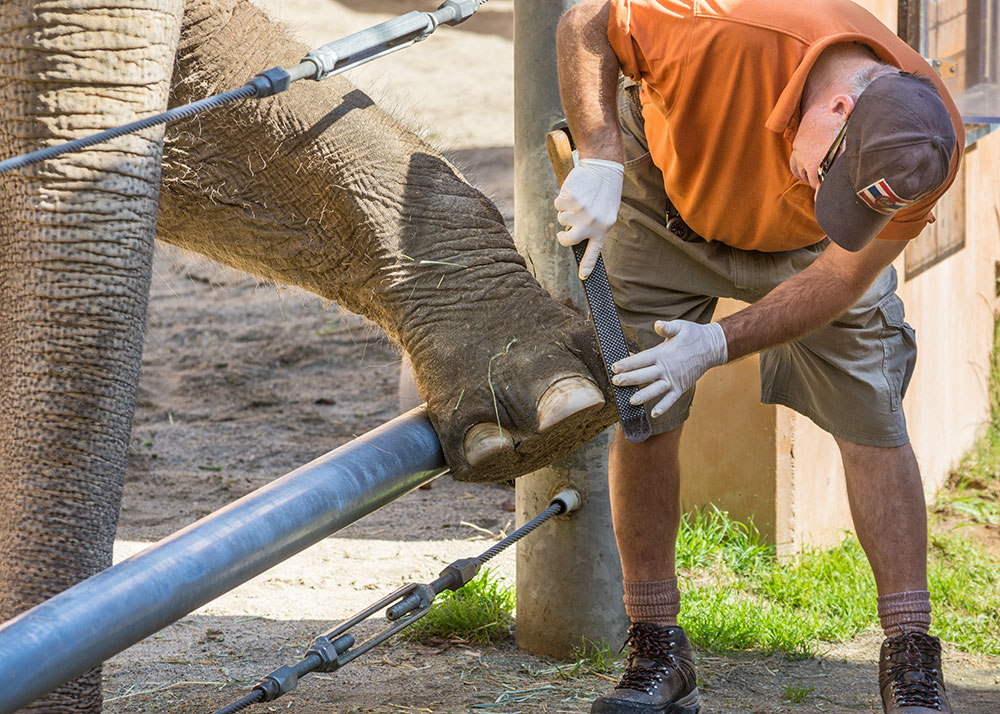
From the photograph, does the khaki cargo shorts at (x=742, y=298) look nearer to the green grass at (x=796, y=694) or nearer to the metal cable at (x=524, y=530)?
the metal cable at (x=524, y=530)

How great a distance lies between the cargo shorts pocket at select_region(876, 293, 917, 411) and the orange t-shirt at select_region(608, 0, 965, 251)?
33 centimetres

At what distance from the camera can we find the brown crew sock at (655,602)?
3.09 metres

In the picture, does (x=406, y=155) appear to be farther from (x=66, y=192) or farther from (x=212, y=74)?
(x=66, y=192)

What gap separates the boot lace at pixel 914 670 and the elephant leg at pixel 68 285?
1.77m

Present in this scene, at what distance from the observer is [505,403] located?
8.80 feet

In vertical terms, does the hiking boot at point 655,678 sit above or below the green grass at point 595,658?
above

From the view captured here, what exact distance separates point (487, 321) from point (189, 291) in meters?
5.40

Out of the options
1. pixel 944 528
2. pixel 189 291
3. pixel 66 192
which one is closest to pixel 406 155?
pixel 66 192

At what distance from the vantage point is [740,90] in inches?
107

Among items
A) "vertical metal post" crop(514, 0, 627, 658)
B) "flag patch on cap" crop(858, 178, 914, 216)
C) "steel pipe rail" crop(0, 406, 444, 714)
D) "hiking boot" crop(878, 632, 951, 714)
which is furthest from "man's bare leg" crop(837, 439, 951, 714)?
"steel pipe rail" crop(0, 406, 444, 714)

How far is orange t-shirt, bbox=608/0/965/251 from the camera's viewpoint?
265 centimetres

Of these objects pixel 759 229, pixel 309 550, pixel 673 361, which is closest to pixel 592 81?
pixel 759 229

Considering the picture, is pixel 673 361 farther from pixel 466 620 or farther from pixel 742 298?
pixel 466 620

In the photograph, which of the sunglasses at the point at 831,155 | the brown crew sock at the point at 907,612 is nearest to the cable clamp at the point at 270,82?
the sunglasses at the point at 831,155
